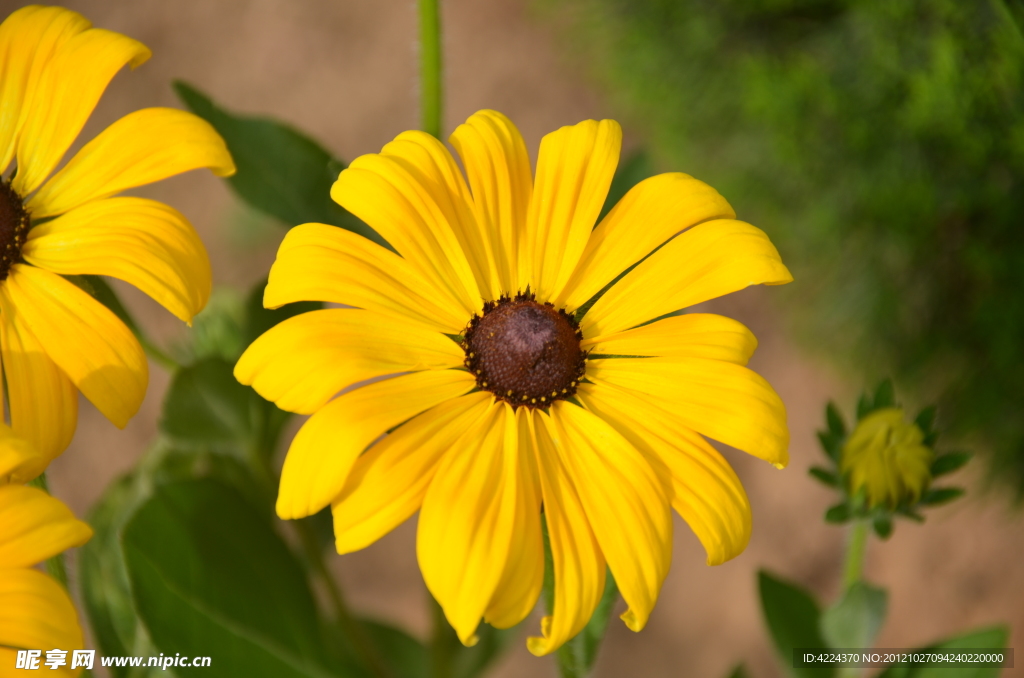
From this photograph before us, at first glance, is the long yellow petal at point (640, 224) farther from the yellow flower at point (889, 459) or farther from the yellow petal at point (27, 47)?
the yellow petal at point (27, 47)

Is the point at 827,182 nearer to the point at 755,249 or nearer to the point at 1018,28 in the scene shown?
the point at 1018,28

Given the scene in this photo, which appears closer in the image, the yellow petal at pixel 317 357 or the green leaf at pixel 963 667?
the yellow petal at pixel 317 357

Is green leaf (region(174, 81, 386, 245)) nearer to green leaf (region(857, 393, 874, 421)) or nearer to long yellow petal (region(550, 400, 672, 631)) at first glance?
long yellow petal (region(550, 400, 672, 631))

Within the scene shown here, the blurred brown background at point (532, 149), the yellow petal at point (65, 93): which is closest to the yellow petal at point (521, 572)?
the yellow petal at point (65, 93)

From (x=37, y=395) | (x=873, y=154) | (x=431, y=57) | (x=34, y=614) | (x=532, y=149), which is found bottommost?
Answer: (x=34, y=614)

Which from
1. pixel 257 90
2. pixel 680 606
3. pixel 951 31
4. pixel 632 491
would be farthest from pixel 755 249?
pixel 257 90

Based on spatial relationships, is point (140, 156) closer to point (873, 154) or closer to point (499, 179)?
point (499, 179)

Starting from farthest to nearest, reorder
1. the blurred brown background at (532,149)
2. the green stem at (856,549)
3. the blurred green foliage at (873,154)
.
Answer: the blurred brown background at (532,149) < the blurred green foliage at (873,154) < the green stem at (856,549)

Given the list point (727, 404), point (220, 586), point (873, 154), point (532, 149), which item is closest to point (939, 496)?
point (727, 404)
